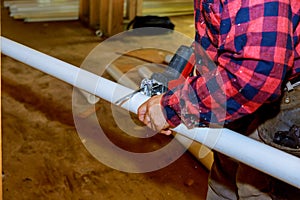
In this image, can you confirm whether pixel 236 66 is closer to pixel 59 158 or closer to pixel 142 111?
pixel 142 111

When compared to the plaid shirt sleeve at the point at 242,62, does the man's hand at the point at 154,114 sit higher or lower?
lower

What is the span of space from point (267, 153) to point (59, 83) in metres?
1.91

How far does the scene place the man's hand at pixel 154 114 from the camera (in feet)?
A: 3.36

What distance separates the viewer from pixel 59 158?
200 cm

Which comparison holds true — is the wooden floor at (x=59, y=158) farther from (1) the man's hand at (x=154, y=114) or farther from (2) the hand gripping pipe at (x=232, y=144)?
(1) the man's hand at (x=154, y=114)

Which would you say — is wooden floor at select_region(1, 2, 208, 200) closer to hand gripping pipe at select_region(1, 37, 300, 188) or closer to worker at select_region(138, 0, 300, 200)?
hand gripping pipe at select_region(1, 37, 300, 188)

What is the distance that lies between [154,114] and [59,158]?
107cm

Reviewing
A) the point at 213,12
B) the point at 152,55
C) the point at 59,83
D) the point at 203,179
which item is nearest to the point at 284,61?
the point at 213,12

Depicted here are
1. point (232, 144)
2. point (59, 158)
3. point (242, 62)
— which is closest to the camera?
point (242, 62)

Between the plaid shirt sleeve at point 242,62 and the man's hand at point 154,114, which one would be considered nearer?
the plaid shirt sleeve at point 242,62

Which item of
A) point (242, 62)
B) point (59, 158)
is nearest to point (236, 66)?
point (242, 62)

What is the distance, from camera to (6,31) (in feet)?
11.4

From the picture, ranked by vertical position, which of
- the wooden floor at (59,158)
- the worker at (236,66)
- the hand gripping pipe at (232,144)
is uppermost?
the worker at (236,66)

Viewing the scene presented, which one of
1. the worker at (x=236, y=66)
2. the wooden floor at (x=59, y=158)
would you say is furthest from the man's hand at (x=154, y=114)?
the wooden floor at (x=59, y=158)
